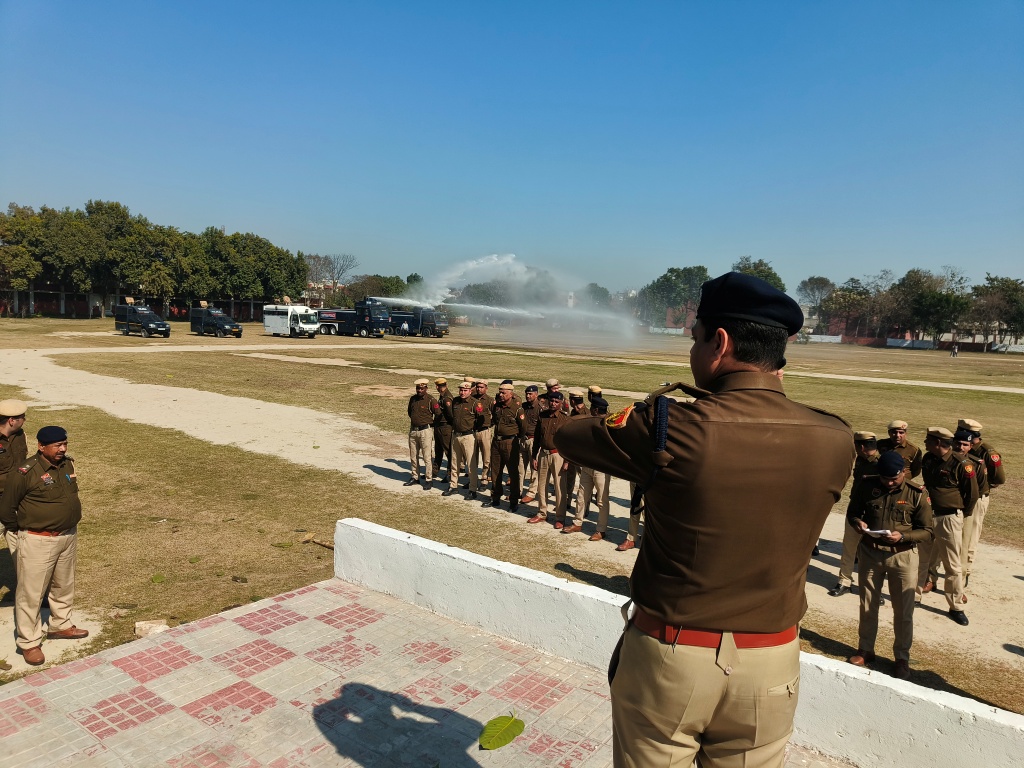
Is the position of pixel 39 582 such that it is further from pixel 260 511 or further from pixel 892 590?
pixel 892 590

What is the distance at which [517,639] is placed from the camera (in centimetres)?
529

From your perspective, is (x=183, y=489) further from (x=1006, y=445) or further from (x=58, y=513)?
(x=1006, y=445)

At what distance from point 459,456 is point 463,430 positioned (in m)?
0.44

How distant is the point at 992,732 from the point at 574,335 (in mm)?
66987

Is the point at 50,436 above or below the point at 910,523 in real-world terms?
above

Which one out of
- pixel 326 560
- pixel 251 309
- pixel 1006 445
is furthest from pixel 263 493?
pixel 251 309

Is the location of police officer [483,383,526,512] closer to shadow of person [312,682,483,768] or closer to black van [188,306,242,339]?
shadow of person [312,682,483,768]

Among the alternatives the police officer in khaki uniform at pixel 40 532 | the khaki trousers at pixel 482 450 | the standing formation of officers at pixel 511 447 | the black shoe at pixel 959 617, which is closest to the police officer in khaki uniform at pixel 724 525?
the police officer in khaki uniform at pixel 40 532

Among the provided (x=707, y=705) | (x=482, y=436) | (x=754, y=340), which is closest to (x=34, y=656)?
(x=707, y=705)

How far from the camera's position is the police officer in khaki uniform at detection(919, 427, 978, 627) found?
22.0 feet

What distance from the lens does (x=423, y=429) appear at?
10820 mm

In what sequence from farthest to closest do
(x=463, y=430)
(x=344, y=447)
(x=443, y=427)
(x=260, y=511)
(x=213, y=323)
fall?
(x=213, y=323) → (x=344, y=447) → (x=443, y=427) → (x=463, y=430) → (x=260, y=511)

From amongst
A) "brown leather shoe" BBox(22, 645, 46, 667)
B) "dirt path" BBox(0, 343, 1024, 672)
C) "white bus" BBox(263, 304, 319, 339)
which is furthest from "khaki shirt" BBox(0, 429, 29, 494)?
"white bus" BBox(263, 304, 319, 339)

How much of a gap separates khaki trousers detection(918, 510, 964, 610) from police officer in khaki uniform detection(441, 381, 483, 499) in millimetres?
5902
